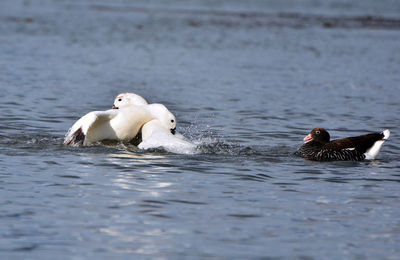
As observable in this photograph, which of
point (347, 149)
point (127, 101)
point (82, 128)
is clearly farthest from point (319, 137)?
point (82, 128)

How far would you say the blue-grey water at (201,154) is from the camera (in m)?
7.31

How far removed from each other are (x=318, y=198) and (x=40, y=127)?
618cm

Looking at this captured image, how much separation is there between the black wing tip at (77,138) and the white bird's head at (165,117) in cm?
127

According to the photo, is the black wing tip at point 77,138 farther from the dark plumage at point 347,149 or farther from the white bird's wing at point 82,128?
the dark plumage at point 347,149

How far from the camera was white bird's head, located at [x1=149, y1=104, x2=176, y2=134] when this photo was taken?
1189 cm

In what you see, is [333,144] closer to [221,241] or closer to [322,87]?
[221,241]

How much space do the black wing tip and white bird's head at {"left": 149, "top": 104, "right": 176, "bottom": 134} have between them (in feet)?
4.17

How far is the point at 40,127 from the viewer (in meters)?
13.6

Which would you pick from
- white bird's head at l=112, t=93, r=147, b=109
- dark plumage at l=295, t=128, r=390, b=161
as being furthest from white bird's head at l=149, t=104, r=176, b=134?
dark plumage at l=295, t=128, r=390, b=161

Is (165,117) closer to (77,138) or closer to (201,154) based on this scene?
(201,154)

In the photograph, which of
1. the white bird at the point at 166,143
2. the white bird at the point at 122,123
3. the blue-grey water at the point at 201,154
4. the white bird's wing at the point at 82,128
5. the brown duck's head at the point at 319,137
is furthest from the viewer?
the brown duck's head at the point at 319,137

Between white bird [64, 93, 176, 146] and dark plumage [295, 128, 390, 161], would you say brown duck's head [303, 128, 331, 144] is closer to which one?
dark plumage [295, 128, 390, 161]

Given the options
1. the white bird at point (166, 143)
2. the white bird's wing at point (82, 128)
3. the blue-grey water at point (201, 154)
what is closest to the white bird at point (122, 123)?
the white bird's wing at point (82, 128)

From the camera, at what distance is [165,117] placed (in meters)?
12.0
